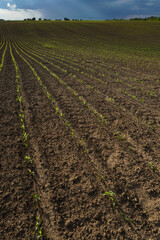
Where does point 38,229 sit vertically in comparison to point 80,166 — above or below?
below

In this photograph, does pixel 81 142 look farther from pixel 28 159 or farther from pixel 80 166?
pixel 28 159

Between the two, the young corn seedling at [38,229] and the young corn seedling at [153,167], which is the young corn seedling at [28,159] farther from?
the young corn seedling at [153,167]

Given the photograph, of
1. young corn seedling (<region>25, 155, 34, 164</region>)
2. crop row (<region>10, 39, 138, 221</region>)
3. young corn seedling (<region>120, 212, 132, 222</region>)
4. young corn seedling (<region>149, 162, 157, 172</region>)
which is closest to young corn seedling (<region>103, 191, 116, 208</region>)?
crop row (<region>10, 39, 138, 221</region>)

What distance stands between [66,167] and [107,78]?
27.7ft

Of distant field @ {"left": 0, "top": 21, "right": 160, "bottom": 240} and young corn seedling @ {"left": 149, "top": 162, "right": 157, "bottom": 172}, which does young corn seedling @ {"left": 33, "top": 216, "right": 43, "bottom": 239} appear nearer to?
distant field @ {"left": 0, "top": 21, "right": 160, "bottom": 240}

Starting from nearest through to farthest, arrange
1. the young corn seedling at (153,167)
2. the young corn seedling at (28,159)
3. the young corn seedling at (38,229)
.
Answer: the young corn seedling at (38,229), the young corn seedling at (153,167), the young corn seedling at (28,159)

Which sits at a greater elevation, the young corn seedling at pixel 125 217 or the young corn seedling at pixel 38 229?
the young corn seedling at pixel 125 217

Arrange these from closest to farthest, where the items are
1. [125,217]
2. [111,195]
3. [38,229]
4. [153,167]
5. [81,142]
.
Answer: [38,229] < [125,217] < [111,195] < [153,167] < [81,142]

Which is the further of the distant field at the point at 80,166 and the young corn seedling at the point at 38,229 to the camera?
the distant field at the point at 80,166

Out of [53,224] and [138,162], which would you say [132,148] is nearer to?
[138,162]

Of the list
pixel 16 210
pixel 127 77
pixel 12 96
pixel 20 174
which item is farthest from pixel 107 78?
pixel 16 210

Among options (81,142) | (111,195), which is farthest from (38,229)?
(81,142)

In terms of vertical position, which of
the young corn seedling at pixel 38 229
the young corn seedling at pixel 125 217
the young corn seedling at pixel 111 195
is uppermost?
the young corn seedling at pixel 111 195

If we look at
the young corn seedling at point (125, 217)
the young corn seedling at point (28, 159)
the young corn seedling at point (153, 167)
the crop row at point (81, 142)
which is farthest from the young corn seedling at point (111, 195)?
the young corn seedling at point (28, 159)
